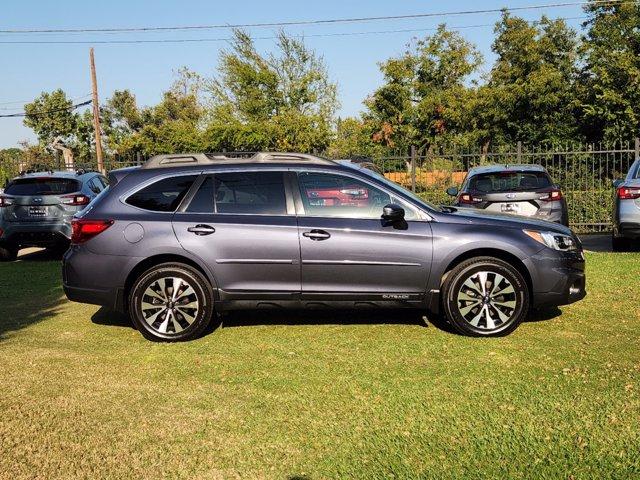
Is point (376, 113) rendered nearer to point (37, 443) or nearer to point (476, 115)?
point (476, 115)

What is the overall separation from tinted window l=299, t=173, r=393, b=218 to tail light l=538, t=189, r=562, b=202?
4.78 m

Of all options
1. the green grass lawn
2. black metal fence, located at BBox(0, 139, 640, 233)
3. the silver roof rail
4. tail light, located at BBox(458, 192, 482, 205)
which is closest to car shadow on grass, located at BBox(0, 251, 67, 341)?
the green grass lawn

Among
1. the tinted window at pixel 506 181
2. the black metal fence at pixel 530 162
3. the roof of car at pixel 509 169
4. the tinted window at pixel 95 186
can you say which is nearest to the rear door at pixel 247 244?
the tinted window at pixel 506 181

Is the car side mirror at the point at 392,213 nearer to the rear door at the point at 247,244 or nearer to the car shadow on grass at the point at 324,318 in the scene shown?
the rear door at the point at 247,244

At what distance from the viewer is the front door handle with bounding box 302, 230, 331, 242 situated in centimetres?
565

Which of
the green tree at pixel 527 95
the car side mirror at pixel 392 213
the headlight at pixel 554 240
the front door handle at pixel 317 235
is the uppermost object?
the green tree at pixel 527 95

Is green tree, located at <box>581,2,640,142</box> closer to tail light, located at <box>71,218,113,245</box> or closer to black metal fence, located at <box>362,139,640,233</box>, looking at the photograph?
black metal fence, located at <box>362,139,640,233</box>

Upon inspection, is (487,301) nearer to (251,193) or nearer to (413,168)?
(251,193)

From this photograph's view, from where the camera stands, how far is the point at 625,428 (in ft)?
11.8

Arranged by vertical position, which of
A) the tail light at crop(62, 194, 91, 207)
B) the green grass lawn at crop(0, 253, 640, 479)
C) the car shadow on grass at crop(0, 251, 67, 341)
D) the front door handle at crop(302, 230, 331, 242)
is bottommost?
the green grass lawn at crop(0, 253, 640, 479)

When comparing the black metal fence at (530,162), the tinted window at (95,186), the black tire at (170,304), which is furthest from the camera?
the black metal fence at (530,162)

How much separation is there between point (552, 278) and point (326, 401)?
2.64 metres

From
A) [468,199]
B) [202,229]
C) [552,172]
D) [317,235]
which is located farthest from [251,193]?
[552,172]

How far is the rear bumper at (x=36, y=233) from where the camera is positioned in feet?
36.7
